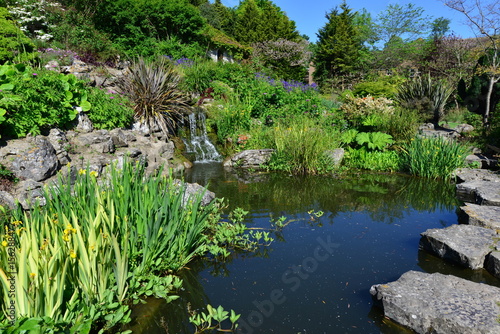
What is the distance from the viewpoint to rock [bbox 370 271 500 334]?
245 centimetres

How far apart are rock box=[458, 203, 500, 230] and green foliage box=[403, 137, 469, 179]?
2624mm

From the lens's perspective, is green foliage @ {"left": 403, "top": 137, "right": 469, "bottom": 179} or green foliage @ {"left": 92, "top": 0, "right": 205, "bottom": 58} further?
green foliage @ {"left": 92, "top": 0, "right": 205, "bottom": 58}

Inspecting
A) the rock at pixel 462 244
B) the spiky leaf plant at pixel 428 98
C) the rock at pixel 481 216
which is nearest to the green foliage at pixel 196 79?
the spiky leaf plant at pixel 428 98

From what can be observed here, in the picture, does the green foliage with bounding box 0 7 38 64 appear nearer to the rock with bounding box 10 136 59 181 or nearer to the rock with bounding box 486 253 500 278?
the rock with bounding box 10 136 59 181

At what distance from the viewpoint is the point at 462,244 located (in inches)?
147

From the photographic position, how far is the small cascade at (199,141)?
30.9 ft

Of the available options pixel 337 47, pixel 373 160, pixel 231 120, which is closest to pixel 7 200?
pixel 231 120

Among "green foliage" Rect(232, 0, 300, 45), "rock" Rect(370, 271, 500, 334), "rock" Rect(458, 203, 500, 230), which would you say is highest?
"green foliage" Rect(232, 0, 300, 45)

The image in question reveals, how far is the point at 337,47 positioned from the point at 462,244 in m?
22.1

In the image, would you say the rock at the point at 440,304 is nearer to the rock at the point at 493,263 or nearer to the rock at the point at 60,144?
the rock at the point at 493,263

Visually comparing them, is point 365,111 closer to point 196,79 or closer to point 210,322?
point 196,79

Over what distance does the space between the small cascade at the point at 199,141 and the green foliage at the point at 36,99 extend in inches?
122

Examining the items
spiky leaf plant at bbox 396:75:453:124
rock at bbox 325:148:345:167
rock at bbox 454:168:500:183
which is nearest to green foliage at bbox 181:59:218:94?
rock at bbox 325:148:345:167

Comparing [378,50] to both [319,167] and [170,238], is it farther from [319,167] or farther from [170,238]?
[170,238]
